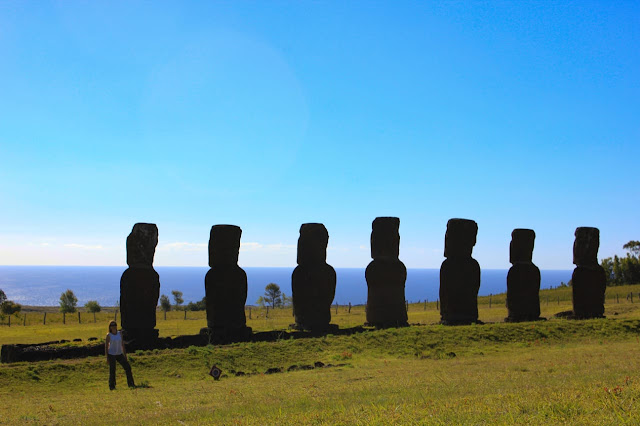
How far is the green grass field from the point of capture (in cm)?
771

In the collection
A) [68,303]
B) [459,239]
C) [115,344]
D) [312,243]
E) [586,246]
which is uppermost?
[459,239]

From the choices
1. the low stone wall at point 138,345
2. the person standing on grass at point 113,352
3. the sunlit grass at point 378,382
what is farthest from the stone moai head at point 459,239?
the person standing on grass at point 113,352

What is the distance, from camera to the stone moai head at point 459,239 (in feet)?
84.5

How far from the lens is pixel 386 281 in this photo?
979 inches

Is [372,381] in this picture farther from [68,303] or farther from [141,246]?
[68,303]

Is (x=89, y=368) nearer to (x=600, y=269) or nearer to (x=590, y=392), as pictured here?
(x=590, y=392)

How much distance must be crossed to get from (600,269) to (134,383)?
23262mm

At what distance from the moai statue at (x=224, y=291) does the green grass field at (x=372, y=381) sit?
2072mm

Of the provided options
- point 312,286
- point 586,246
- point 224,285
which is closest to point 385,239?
point 312,286

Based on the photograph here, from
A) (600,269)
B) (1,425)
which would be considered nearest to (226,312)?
(1,425)

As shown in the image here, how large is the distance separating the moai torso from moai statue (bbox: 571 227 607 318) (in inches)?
658

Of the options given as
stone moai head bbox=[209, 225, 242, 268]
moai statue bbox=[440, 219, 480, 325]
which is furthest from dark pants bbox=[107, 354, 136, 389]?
moai statue bbox=[440, 219, 480, 325]

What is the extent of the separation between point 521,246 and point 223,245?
47.0 ft

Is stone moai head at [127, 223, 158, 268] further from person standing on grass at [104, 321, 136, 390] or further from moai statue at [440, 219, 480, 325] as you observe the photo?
moai statue at [440, 219, 480, 325]
